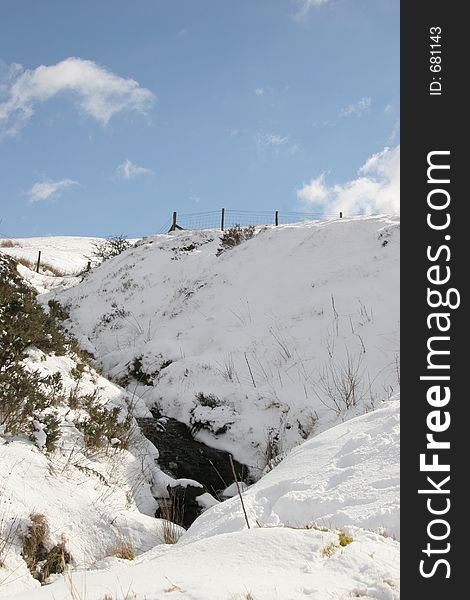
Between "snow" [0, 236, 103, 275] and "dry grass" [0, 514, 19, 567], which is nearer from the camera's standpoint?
"dry grass" [0, 514, 19, 567]

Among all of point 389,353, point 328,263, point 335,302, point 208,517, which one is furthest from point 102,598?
point 328,263

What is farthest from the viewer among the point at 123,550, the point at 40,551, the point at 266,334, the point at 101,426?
the point at 266,334

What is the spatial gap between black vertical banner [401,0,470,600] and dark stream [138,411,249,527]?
3578mm

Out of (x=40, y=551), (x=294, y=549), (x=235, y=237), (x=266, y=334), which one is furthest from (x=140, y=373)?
(x=235, y=237)

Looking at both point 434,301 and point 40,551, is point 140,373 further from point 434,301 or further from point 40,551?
point 434,301

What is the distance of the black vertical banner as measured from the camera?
2.11m

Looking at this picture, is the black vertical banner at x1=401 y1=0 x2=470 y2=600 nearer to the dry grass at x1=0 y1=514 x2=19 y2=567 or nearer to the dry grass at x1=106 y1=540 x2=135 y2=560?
the dry grass at x1=106 y1=540 x2=135 y2=560

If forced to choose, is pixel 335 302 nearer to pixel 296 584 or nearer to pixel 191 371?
pixel 191 371

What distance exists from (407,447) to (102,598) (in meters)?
1.42

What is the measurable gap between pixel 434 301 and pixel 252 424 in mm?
4509

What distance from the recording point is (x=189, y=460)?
626 centimetres

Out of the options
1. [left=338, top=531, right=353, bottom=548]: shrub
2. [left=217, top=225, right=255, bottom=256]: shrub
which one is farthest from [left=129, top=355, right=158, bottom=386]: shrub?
[left=338, top=531, right=353, bottom=548]: shrub

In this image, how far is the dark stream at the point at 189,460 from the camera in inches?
230

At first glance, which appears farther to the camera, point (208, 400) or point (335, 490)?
point (208, 400)
